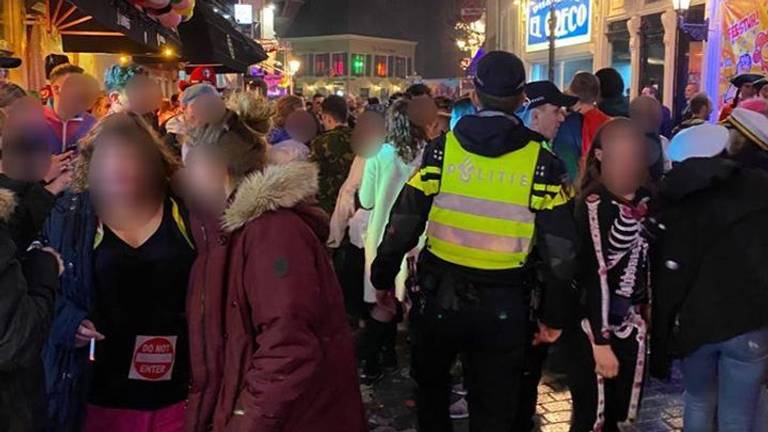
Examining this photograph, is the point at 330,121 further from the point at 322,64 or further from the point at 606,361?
the point at 322,64

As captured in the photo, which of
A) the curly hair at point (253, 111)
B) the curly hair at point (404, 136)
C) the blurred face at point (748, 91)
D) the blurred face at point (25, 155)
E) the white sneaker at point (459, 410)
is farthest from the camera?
the blurred face at point (748, 91)

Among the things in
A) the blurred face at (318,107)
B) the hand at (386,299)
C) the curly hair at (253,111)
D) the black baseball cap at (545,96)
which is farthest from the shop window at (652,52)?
the curly hair at (253,111)

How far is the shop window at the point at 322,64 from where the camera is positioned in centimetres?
7969

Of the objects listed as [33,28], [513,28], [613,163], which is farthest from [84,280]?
[513,28]

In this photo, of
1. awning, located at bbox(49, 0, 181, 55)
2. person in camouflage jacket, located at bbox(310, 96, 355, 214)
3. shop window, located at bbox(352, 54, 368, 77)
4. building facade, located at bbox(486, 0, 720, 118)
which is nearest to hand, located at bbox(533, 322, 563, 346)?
person in camouflage jacket, located at bbox(310, 96, 355, 214)

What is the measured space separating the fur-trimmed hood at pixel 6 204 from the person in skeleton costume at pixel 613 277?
2429 mm

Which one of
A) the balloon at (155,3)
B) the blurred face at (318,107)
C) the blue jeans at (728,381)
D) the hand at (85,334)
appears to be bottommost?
the blue jeans at (728,381)

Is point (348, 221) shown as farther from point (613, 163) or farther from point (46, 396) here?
point (46, 396)

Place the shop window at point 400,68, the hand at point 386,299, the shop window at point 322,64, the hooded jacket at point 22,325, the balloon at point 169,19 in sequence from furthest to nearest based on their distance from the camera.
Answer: the shop window at point 400,68 → the shop window at point 322,64 → the balloon at point 169,19 → the hand at point 386,299 → the hooded jacket at point 22,325

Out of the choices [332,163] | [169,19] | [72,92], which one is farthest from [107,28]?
[332,163]

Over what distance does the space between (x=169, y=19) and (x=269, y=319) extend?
823cm

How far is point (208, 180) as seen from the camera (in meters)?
2.61

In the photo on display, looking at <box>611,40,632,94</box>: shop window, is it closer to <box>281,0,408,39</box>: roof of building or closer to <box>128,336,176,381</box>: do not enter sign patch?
<box>128,336,176,381</box>: do not enter sign patch

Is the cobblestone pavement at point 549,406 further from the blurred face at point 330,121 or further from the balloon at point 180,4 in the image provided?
the balloon at point 180,4
